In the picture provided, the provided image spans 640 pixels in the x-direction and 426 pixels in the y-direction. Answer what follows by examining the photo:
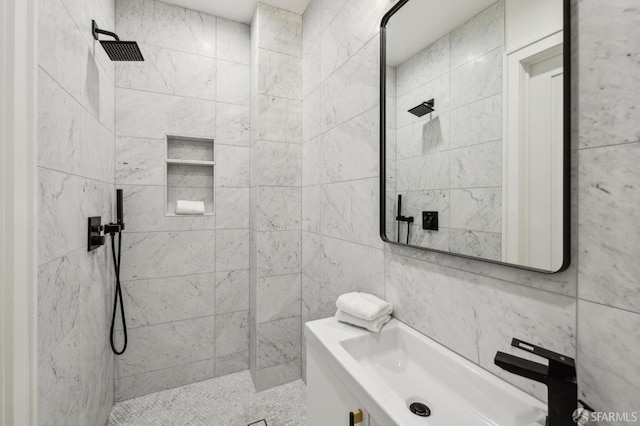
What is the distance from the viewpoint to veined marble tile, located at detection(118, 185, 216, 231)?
1883 millimetres

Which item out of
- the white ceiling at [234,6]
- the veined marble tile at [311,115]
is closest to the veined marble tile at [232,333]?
the veined marble tile at [311,115]

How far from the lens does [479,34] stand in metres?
0.87

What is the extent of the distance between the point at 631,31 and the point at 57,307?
1.80m

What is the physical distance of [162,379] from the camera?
1.98 m

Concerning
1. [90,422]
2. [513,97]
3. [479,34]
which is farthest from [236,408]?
[479,34]

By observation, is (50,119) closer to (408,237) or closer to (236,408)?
(408,237)

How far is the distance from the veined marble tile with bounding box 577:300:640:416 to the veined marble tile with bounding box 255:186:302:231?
164 cm

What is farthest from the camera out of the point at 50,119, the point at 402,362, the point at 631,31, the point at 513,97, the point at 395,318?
the point at 395,318

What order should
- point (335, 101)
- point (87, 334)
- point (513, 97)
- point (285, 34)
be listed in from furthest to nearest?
point (285, 34) → point (335, 101) → point (87, 334) → point (513, 97)

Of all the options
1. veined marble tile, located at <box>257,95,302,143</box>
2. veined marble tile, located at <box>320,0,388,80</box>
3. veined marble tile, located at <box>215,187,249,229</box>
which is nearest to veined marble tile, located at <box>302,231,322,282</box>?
veined marble tile, located at <box>215,187,249,229</box>

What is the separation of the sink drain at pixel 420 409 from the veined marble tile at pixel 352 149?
91cm

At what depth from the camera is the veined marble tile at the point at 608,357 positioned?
0.56 meters

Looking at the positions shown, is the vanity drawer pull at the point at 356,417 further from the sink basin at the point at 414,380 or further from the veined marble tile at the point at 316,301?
the veined marble tile at the point at 316,301

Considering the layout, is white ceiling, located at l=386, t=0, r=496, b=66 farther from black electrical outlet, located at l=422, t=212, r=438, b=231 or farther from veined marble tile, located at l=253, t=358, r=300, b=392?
veined marble tile, located at l=253, t=358, r=300, b=392
